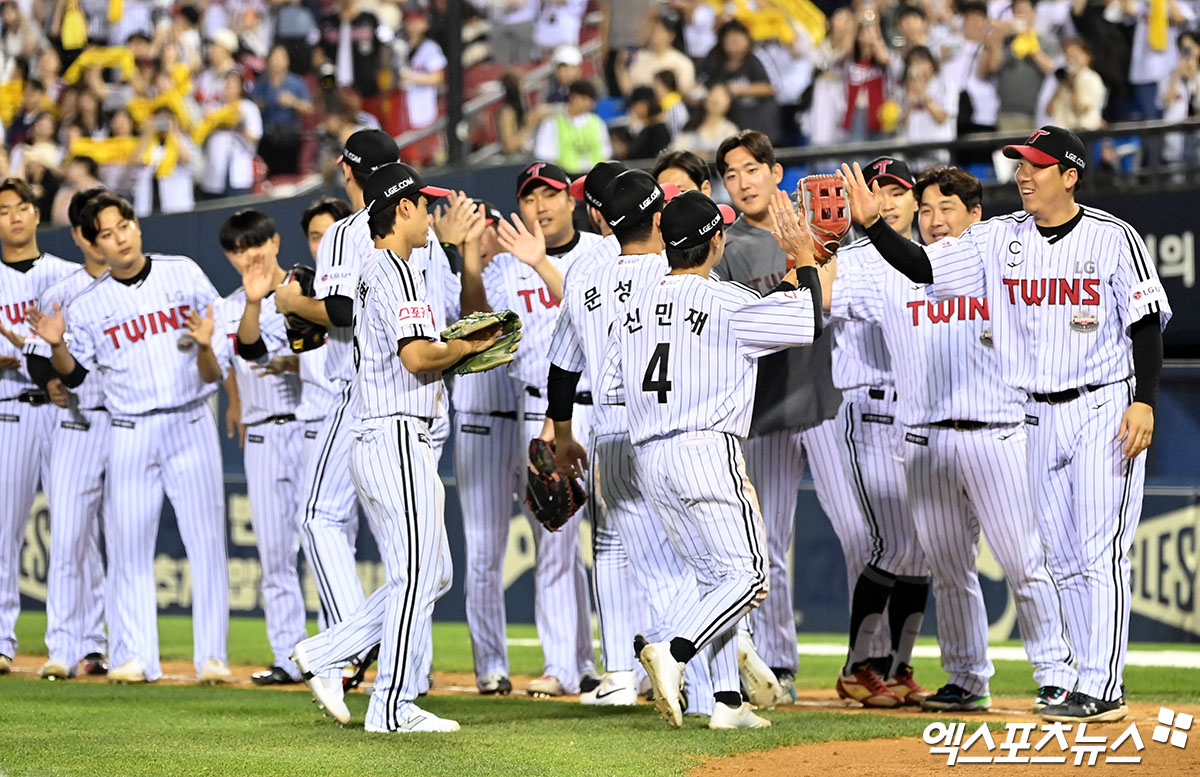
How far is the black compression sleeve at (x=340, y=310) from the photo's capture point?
6875 mm

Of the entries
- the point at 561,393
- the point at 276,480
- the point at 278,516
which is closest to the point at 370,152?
the point at 561,393

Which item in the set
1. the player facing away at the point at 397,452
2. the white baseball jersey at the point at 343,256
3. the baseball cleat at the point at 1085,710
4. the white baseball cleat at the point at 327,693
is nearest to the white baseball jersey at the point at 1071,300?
the baseball cleat at the point at 1085,710

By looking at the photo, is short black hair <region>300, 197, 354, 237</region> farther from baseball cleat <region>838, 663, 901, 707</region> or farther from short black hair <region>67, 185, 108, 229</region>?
baseball cleat <region>838, 663, 901, 707</region>

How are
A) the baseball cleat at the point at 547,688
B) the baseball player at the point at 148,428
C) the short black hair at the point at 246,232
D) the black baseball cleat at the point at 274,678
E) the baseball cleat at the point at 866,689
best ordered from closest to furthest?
the baseball cleat at the point at 866,689, the baseball cleat at the point at 547,688, the short black hair at the point at 246,232, the baseball player at the point at 148,428, the black baseball cleat at the point at 274,678

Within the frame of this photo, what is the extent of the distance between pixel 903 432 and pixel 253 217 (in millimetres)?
3364

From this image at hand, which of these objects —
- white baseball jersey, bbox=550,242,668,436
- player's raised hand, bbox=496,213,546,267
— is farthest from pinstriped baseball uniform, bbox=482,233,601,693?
white baseball jersey, bbox=550,242,668,436

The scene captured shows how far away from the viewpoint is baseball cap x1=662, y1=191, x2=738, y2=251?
6203 millimetres

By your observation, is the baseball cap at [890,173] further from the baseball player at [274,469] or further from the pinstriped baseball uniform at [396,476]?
the baseball player at [274,469]

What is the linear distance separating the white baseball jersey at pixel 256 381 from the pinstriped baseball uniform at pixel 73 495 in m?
0.70

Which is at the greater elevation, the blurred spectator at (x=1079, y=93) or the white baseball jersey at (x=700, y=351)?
the blurred spectator at (x=1079, y=93)

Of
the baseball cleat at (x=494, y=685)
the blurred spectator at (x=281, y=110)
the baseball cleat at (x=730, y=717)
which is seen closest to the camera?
the baseball cleat at (x=730, y=717)

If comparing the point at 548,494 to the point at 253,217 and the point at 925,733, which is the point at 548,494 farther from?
the point at 253,217

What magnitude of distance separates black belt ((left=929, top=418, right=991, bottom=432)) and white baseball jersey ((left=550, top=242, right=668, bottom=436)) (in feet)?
4.80

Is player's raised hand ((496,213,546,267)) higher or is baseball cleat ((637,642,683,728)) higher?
player's raised hand ((496,213,546,267))
